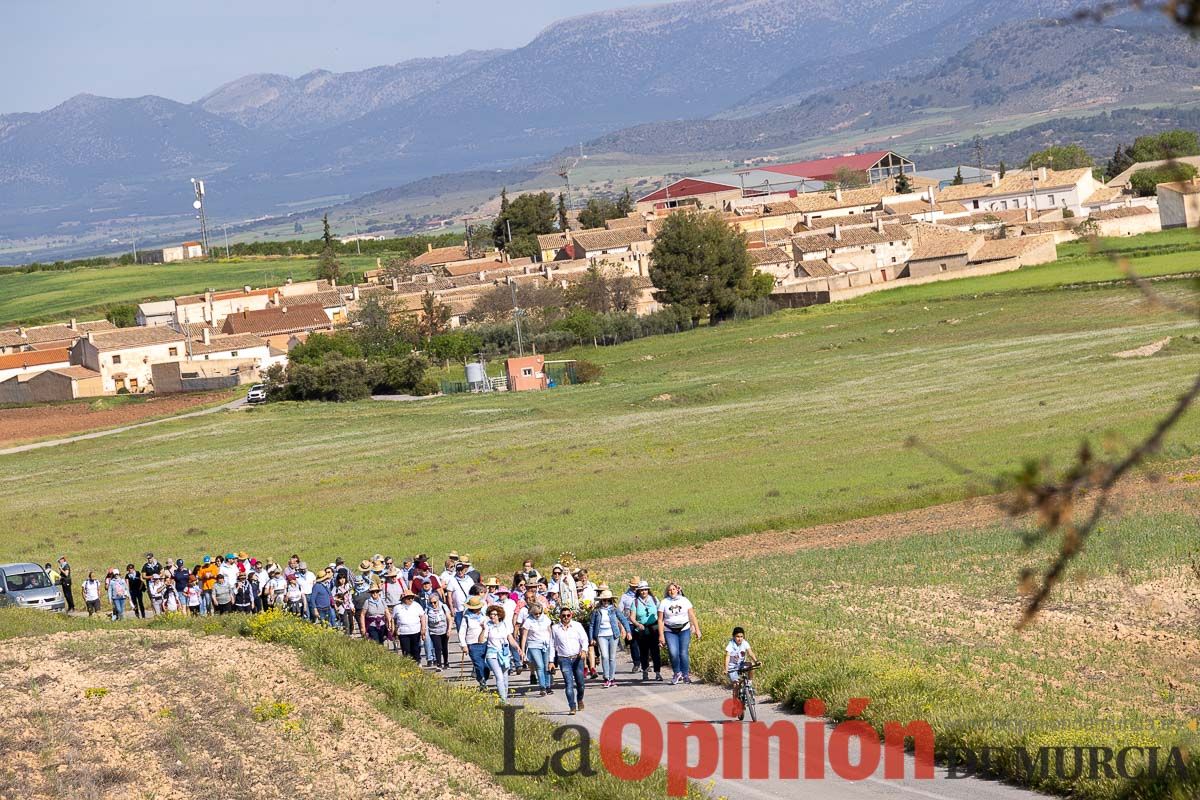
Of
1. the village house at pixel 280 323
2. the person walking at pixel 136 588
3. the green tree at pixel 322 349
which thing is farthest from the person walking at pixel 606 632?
the village house at pixel 280 323

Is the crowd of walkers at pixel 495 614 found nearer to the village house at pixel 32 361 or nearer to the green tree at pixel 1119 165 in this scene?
the village house at pixel 32 361

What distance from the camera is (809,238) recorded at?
126m

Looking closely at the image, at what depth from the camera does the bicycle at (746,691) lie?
1827 cm

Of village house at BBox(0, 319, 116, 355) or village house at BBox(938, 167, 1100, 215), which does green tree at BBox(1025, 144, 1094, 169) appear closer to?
village house at BBox(938, 167, 1100, 215)

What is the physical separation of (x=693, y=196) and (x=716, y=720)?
172m

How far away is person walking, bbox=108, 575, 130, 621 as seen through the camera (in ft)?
113

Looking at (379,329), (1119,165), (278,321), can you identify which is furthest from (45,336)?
(1119,165)

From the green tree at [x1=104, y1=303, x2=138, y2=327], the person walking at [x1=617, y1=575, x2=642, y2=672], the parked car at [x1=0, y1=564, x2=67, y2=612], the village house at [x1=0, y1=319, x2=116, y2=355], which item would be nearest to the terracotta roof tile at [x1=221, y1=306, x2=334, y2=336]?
the village house at [x1=0, y1=319, x2=116, y2=355]

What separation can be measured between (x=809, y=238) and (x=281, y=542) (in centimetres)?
8809

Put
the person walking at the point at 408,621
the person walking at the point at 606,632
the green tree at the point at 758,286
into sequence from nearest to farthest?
the person walking at the point at 606,632, the person walking at the point at 408,621, the green tree at the point at 758,286

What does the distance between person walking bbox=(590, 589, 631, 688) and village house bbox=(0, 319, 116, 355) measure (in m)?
111

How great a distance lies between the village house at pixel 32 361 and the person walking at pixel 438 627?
102 metres

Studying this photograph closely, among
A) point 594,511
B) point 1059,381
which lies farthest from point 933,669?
point 1059,381

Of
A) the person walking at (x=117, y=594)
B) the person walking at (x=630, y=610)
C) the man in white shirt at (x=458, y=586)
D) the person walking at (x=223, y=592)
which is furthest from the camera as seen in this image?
the person walking at (x=117, y=594)
